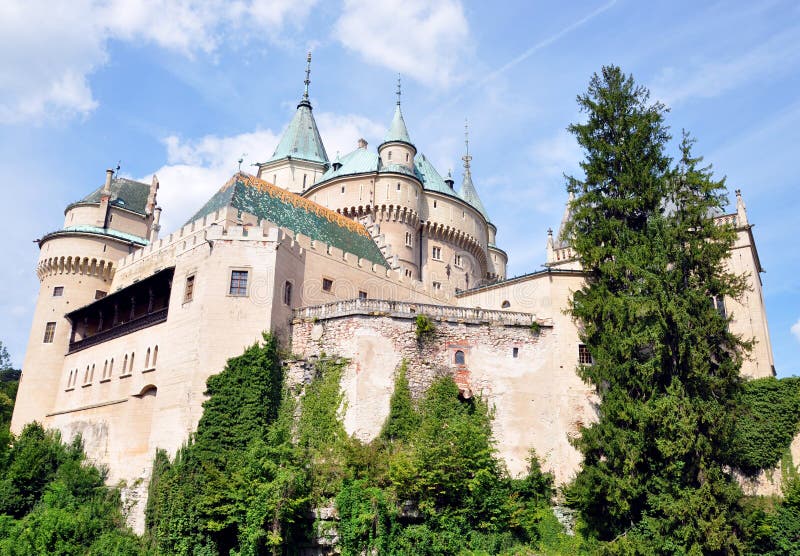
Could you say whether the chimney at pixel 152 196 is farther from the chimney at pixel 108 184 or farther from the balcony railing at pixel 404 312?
the balcony railing at pixel 404 312

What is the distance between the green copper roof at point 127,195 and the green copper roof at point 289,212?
10.5 metres

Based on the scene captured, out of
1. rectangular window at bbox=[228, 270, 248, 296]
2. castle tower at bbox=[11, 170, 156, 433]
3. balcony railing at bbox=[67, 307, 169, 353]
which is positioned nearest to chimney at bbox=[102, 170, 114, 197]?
castle tower at bbox=[11, 170, 156, 433]

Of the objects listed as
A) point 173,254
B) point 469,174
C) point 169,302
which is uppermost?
point 469,174

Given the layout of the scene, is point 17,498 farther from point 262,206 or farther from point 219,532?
point 262,206

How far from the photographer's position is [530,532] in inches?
1060

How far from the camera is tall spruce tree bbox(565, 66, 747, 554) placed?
23.7 meters

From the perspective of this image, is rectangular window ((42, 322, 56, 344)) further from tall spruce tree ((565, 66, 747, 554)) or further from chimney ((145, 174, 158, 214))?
tall spruce tree ((565, 66, 747, 554))

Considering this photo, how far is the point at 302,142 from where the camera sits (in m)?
58.9

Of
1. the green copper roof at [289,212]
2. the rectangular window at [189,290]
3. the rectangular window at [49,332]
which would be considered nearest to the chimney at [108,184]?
the rectangular window at [49,332]

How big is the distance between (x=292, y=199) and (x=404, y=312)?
1277cm

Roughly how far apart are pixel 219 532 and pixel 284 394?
633 centimetres

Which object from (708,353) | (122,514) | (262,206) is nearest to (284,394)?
(122,514)

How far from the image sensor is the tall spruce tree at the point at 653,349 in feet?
77.8

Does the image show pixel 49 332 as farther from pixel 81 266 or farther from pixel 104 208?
pixel 104 208
